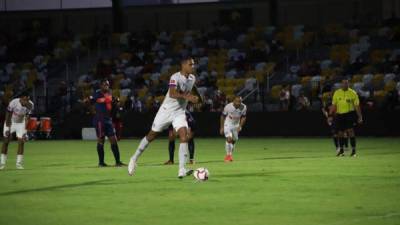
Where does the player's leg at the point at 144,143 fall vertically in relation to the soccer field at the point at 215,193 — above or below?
above

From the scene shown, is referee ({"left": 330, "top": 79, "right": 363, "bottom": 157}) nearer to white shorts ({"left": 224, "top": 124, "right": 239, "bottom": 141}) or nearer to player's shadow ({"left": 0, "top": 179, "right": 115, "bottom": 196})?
white shorts ({"left": 224, "top": 124, "right": 239, "bottom": 141})

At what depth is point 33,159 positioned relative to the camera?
28594 millimetres

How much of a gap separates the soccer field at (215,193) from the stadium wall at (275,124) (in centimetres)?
1590

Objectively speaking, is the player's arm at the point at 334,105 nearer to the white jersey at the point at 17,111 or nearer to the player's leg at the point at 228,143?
the player's leg at the point at 228,143

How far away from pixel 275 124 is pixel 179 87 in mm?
26022

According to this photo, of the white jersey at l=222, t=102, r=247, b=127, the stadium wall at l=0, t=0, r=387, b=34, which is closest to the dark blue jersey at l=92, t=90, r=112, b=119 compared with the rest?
the white jersey at l=222, t=102, r=247, b=127

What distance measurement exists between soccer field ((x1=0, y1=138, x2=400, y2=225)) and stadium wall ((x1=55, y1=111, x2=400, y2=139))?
15.9m

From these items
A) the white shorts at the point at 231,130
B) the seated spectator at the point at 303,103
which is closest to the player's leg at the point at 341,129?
the white shorts at the point at 231,130

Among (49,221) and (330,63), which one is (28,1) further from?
(49,221)

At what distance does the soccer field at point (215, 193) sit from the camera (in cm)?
1205

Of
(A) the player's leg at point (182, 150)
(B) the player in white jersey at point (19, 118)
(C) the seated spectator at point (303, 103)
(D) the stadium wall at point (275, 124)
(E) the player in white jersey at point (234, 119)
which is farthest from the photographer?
(C) the seated spectator at point (303, 103)

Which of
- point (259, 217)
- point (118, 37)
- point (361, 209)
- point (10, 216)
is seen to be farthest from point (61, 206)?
point (118, 37)

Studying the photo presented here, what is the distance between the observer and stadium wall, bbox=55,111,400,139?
40781 mm

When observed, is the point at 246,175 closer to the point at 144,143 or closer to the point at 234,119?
the point at 144,143
